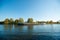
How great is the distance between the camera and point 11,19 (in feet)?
51.9

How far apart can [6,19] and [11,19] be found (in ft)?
3.18

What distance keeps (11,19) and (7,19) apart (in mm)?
1069

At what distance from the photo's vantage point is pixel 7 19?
651 inches

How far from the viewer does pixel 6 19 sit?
1625cm

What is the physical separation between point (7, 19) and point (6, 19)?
31cm
